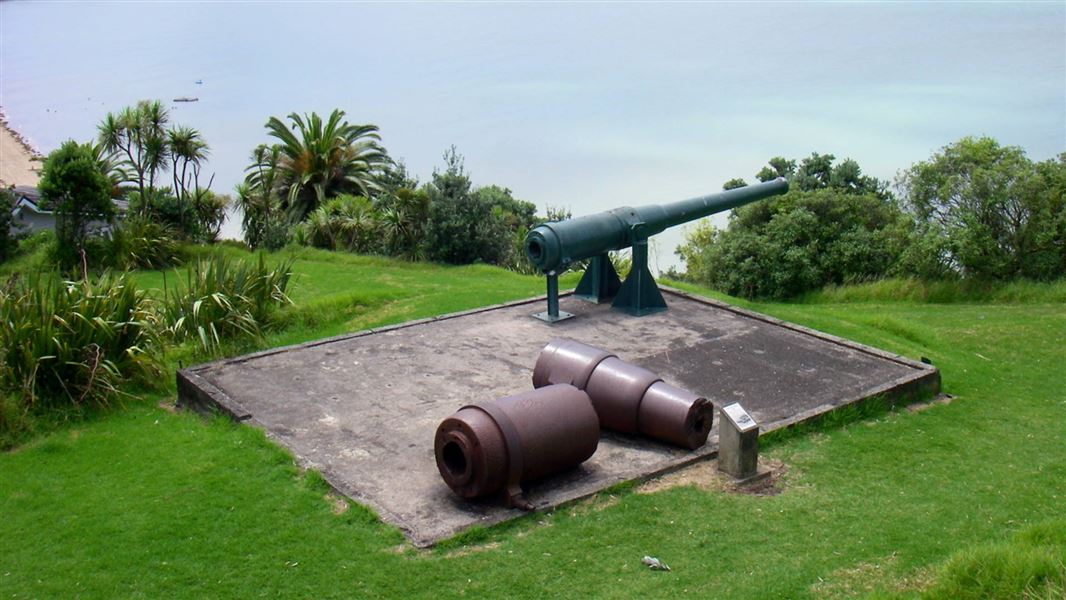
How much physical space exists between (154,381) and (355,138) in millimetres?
20096

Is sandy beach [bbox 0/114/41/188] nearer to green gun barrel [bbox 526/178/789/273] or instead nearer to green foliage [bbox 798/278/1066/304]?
green foliage [bbox 798/278/1066/304]

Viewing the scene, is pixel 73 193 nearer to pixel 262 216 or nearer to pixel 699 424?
pixel 262 216

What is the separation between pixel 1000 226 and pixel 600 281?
26.1 feet

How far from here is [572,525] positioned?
22.7 ft

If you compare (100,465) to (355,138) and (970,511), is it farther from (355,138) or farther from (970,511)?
(355,138)

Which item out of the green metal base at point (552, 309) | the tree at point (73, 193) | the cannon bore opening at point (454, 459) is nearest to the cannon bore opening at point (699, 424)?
the cannon bore opening at point (454, 459)

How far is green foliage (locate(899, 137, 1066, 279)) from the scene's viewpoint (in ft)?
54.5

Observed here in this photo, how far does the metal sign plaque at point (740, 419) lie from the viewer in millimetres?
7602

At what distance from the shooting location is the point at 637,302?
1210 centimetres

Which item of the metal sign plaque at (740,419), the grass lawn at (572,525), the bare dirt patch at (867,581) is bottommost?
the bare dirt patch at (867,581)

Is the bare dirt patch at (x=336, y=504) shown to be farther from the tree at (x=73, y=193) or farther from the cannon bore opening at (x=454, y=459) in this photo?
the tree at (x=73, y=193)

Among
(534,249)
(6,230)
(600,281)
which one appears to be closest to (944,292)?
(600,281)

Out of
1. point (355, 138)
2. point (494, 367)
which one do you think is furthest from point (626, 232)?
point (355, 138)

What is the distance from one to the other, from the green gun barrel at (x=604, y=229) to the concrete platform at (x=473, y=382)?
75cm
